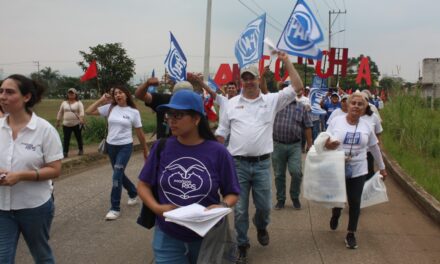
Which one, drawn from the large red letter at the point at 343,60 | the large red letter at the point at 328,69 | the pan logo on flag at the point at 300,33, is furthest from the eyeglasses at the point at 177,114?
the large red letter at the point at 343,60

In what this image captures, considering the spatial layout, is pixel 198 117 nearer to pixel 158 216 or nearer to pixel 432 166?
pixel 158 216

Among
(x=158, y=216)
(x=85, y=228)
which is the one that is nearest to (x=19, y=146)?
(x=158, y=216)

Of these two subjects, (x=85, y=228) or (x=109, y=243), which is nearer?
(x=109, y=243)

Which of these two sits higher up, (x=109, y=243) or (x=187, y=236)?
(x=187, y=236)

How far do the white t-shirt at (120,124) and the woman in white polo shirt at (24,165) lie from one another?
2.98 m

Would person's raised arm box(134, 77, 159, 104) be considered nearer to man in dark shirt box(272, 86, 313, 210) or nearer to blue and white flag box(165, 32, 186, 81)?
blue and white flag box(165, 32, 186, 81)

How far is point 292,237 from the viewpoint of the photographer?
5.46 m

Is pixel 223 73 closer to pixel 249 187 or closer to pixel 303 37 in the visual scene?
pixel 303 37

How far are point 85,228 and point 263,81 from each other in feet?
9.22

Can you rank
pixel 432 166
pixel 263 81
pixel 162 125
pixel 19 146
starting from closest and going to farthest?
pixel 19 146 < pixel 263 81 < pixel 162 125 < pixel 432 166

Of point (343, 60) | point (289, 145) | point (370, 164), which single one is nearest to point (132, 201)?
point (289, 145)

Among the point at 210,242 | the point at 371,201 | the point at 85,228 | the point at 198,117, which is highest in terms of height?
the point at 198,117

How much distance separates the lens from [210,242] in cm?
272

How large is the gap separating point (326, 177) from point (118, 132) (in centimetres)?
288
